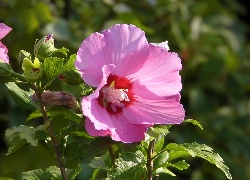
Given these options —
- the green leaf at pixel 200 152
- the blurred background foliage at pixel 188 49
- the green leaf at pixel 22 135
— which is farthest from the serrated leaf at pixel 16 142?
the blurred background foliage at pixel 188 49

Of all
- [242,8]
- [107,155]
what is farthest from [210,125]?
[107,155]

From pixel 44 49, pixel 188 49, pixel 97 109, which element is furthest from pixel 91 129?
pixel 188 49

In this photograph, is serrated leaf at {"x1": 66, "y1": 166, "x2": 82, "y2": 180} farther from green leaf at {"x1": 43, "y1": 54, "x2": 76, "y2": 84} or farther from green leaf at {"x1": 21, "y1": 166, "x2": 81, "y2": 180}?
green leaf at {"x1": 43, "y1": 54, "x2": 76, "y2": 84}

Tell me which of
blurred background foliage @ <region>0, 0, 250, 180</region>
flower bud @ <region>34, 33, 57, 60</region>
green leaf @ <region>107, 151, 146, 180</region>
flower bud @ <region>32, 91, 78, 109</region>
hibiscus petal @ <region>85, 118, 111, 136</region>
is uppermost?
blurred background foliage @ <region>0, 0, 250, 180</region>

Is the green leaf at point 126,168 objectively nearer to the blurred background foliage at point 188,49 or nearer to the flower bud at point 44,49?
the flower bud at point 44,49

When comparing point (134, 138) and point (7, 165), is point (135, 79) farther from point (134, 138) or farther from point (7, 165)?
point (7, 165)

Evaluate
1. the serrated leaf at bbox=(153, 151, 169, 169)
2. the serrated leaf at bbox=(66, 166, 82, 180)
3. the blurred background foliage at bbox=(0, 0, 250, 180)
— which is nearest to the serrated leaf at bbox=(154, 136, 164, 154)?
the serrated leaf at bbox=(153, 151, 169, 169)
